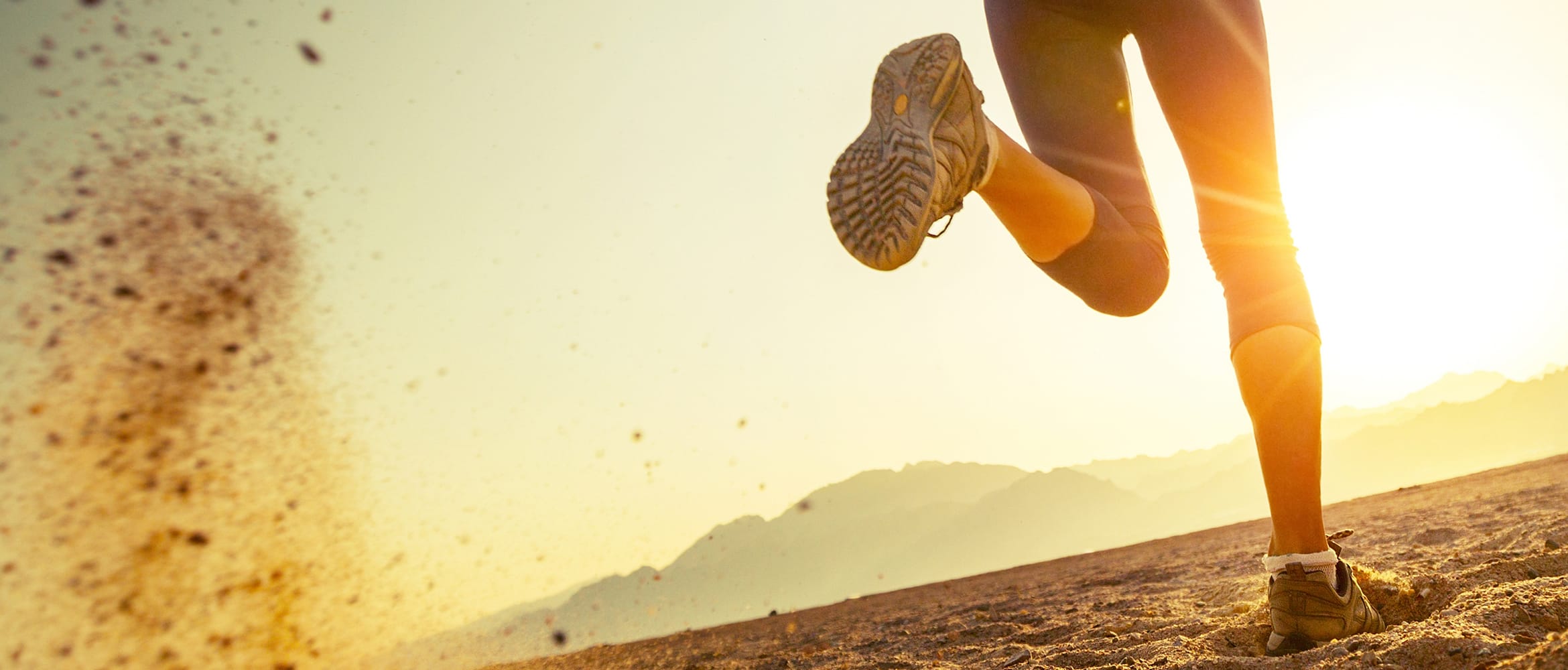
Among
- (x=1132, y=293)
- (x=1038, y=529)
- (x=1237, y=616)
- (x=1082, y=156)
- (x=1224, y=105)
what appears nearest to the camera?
(x=1224, y=105)

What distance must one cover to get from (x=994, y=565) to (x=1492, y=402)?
10695cm

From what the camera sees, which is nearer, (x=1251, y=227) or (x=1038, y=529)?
(x=1251, y=227)

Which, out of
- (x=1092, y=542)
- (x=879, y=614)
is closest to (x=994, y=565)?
(x=1092, y=542)

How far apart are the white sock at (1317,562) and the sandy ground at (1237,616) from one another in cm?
10

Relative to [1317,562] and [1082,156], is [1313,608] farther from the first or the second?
[1082,156]

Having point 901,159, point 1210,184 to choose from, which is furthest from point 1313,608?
point 901,159

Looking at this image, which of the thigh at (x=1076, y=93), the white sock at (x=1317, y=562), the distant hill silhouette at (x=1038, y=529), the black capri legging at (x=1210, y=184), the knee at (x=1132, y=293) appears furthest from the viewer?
the distant hill silhouette at (x=1038, y=529)

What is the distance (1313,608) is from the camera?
50.6 inches

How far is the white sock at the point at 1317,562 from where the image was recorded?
126 centimetres

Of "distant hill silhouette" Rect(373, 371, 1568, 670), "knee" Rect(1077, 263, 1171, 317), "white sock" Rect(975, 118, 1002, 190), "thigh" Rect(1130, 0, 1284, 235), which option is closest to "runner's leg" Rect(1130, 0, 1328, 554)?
"thigh" Rect(1130, 0, 1284, 235)

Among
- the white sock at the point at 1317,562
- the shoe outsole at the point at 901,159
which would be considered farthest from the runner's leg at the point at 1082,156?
the white sock at the point at 1317,562

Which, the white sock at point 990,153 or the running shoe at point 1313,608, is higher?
the white sock at point 990,153

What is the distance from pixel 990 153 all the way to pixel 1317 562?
0.88 metres

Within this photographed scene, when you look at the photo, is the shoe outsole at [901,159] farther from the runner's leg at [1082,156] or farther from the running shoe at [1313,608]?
the running shoe at [1313,608]
